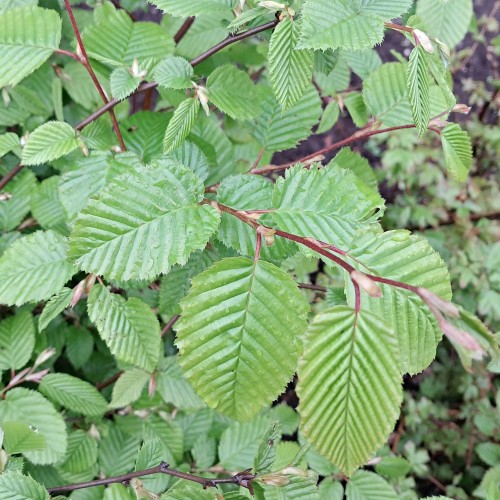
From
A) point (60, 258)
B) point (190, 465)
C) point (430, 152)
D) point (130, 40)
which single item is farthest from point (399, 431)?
point (130, 40)

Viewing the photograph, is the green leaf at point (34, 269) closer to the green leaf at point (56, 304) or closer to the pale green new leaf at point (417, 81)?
the green leaf at point (56, 304)

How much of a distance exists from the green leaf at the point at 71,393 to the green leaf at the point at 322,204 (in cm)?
82

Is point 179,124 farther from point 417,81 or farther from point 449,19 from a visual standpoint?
point 449,19

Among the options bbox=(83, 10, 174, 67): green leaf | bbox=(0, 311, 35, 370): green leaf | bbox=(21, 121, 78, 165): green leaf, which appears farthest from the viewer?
bbox=(0, 311, 35, 370): green leaf

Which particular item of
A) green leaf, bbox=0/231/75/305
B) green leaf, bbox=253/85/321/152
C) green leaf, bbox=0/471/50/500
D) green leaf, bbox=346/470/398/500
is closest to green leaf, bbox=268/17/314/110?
A: green leaf, bbox=253/85/321/152

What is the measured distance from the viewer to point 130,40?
1074 millimetres

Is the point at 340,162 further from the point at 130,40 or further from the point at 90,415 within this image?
the point at 90,415

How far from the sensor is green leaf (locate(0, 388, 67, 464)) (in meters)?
1.16

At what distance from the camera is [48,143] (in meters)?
0.93

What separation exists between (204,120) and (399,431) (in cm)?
171

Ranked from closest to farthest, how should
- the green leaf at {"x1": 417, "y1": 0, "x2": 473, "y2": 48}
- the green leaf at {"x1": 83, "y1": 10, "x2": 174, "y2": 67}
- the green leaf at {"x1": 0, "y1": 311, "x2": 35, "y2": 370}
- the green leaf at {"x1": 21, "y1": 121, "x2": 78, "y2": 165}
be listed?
the green leaf at {"x1": 21, "y1": 121, "x2": 78, "y2": 165}, the green leaf at {"x1": 83, "y1": 10, "x2": 174, "y2": 67}, the green leaf at {"x1": 0, "y1": 311, "x2": 35, "y2": 370}, the green leaf at {"x1": 417, "y1": 0, "x2": 473, "y2": 48}

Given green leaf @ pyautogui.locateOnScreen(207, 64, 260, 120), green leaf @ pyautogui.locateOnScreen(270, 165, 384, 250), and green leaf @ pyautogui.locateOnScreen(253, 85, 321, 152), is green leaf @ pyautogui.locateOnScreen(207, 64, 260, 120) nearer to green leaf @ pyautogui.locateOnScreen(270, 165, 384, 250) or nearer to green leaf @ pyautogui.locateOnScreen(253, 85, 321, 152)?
green leaf @ pyautogui.locateOnScreen(253, 85, 321, 152)

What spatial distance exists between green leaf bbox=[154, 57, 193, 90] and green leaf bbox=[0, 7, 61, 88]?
23 cm

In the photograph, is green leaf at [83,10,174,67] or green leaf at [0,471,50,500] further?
green leaf at [83,10,174,67]
